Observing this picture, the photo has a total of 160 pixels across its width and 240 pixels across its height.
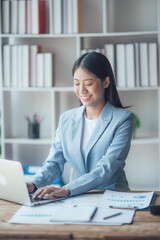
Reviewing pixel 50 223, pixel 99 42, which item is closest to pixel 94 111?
pixel 50 223

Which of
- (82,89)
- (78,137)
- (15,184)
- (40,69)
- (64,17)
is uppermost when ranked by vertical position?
(64,17)

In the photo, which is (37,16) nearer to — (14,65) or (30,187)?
(14,65)

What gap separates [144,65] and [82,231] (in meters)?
2.25

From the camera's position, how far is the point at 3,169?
1.72m

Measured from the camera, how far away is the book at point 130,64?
337cm

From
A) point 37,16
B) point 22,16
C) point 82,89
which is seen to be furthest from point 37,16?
point 82,89

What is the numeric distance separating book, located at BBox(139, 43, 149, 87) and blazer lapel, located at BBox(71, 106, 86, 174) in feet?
4.05

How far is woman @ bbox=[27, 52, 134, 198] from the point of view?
2086 mm

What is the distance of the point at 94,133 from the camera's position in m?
2.18

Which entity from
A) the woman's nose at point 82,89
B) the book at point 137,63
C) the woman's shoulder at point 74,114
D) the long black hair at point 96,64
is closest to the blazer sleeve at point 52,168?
the woman's shoulder at point 74,114

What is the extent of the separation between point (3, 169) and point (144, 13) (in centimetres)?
242

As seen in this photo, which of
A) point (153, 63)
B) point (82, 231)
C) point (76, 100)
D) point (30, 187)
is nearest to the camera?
point (82, 231)

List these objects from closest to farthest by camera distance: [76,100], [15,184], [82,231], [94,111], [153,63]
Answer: [82,231]
[15,184]
[94,111]
[153,63]
[76,100]

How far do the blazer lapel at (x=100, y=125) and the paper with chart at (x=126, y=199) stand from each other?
368 millimetres
